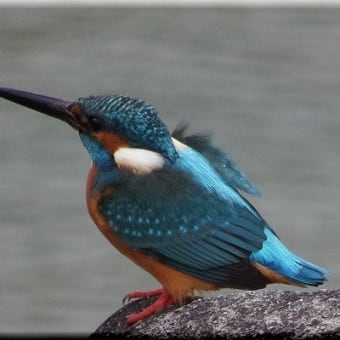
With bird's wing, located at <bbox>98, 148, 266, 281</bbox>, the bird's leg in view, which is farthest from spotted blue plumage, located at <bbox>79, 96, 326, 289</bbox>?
the bird's leg

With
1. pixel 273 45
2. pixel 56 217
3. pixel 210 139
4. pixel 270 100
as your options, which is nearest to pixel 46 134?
pixel 56 217

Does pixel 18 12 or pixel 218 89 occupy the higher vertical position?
pixel 18 12

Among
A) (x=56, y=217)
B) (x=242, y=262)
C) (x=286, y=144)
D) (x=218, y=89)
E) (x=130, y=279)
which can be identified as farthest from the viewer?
(x=218, y=89)

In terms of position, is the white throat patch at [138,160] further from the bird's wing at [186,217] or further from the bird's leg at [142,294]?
the bird's leg at [142,294]

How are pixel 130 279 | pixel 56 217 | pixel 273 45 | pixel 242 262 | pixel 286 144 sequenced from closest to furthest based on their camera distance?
pixel 242 262 → pixel 130 279 → pixel 56 217 → pixel 286 144 → pixel 273 45

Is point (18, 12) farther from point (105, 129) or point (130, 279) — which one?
point (105, 129)

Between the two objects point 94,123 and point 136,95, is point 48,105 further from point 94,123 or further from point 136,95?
point 136,95

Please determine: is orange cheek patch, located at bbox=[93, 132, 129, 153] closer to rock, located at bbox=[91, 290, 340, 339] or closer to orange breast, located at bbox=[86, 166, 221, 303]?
orange breast, located at bbox=[86, 166, 221, 303]

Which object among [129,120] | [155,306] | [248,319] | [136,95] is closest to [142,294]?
[155,306]
